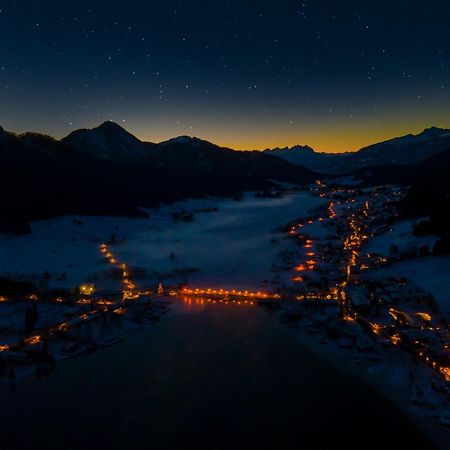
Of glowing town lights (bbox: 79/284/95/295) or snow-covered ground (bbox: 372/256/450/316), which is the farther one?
glowing town lights (bbox: 79/284/95/295)

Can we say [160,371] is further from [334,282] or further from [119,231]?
[119,231]

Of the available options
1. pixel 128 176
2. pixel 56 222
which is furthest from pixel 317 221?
pixel 128 176

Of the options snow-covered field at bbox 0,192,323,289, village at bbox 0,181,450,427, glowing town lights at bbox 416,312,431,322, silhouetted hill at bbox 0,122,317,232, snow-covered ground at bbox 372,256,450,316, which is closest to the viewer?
village at bbox 0,181,450,427

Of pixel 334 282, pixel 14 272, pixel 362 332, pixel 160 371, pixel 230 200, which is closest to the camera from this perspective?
pixel 160 371

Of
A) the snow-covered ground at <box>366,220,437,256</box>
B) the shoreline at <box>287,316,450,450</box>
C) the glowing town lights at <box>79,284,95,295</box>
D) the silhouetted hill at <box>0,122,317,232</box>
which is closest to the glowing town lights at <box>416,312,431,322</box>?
the shoreline at <box>287,316,450,450</box>

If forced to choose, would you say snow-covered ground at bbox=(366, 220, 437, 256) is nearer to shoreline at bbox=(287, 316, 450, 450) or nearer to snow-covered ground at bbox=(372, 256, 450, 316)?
snow-covered ground at bbox=(372, 256, 450, 316)

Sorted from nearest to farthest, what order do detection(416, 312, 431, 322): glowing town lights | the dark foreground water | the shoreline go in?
1. the shoreline
2. the dark foreground water
3. detection(416, 312, 431, 322): glowing town lights

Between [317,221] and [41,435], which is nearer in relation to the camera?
[41,435]

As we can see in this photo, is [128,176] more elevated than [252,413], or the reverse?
[128,176]

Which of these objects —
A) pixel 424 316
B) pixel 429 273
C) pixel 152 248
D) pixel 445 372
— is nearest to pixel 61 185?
pixel 152 248
